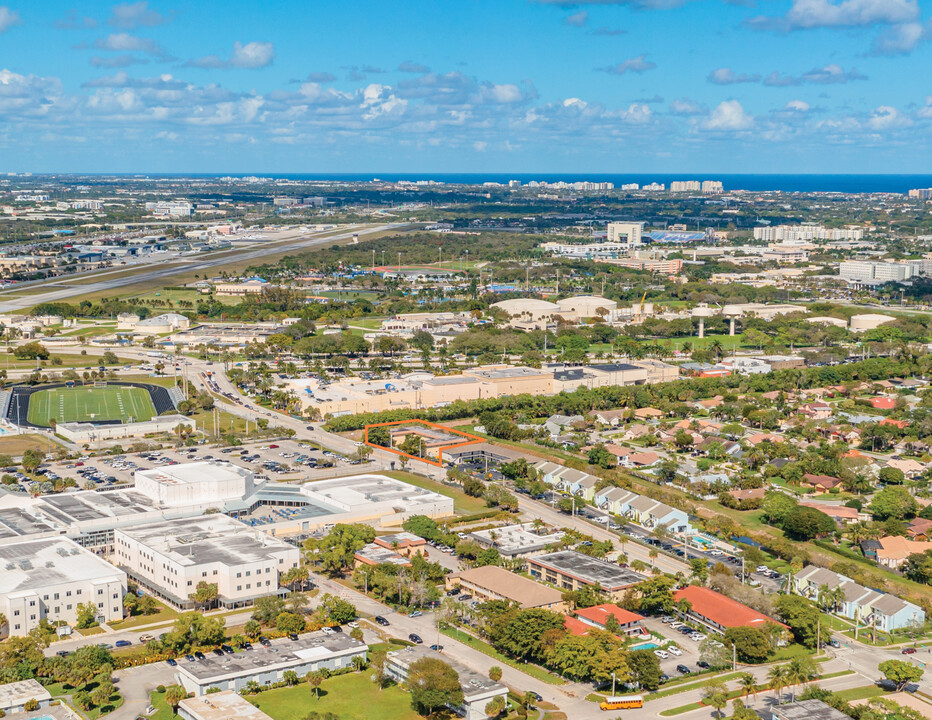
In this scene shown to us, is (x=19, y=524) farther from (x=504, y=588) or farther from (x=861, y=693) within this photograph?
(x=861, y=693)

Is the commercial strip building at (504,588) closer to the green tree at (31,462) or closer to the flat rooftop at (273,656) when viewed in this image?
the flat rooftop at (273,656)

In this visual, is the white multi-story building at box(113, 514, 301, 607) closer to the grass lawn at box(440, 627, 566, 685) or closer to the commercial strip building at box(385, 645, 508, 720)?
the grass lawn at box(440, 627, 566, 685)

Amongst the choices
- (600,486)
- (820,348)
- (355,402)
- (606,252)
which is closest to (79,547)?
(600,486)

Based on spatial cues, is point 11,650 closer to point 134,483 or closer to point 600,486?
point 134,483

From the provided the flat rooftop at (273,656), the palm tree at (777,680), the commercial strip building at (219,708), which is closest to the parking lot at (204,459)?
the flat rooftop at (273,656)

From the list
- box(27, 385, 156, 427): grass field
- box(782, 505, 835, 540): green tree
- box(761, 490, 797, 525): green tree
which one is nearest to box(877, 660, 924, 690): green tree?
box(782, 505, 835, 540): green tree

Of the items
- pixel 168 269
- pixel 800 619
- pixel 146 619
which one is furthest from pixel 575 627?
pixel 168 269
